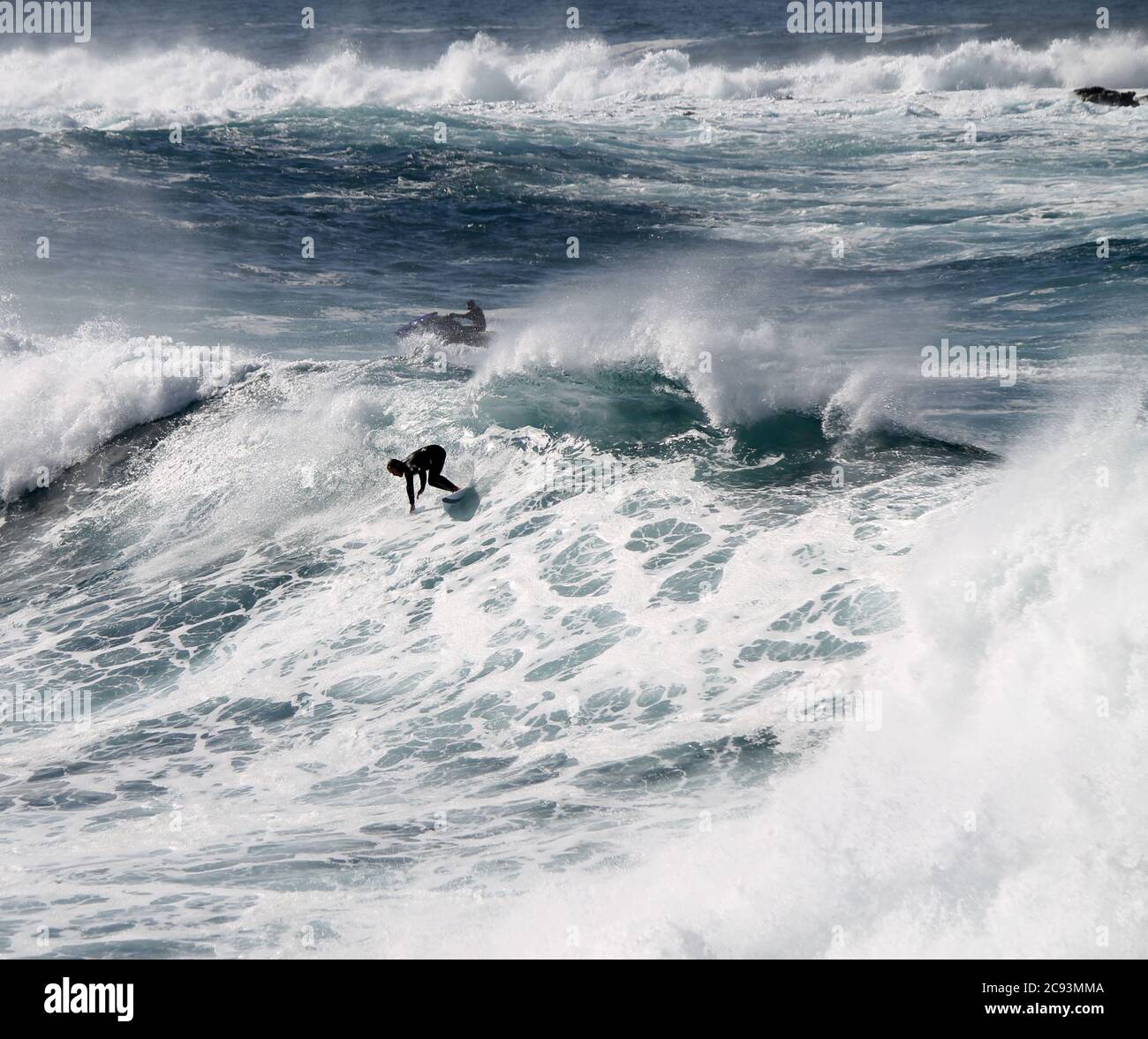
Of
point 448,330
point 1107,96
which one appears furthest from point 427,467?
point 1107,96

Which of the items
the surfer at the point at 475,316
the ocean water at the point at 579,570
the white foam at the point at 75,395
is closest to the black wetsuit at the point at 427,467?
the ocean water at the point at 579,570

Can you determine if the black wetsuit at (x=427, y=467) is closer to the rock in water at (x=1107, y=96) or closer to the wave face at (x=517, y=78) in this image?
the wave face at (x=517, y=78)

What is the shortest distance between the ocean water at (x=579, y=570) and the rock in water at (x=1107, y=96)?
7.79 m

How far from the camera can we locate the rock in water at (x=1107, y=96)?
128 feet

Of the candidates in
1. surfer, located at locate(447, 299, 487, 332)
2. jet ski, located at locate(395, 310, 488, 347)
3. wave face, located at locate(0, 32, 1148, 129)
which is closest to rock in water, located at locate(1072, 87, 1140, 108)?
wave face, located at locate(0, 32, 1148, 129)

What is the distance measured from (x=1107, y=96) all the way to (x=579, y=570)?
116ft

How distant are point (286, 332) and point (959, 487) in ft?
43.7

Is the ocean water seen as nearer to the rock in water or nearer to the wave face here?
the rock in water

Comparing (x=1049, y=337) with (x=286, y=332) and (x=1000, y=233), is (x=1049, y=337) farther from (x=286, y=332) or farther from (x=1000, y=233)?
(x=286, y=332)

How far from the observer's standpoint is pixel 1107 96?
39906mm

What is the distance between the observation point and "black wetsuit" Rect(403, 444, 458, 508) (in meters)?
14.9

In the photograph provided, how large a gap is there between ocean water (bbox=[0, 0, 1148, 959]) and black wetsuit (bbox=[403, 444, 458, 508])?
0.51 m

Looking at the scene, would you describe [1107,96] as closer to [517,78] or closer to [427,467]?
[517,78]
